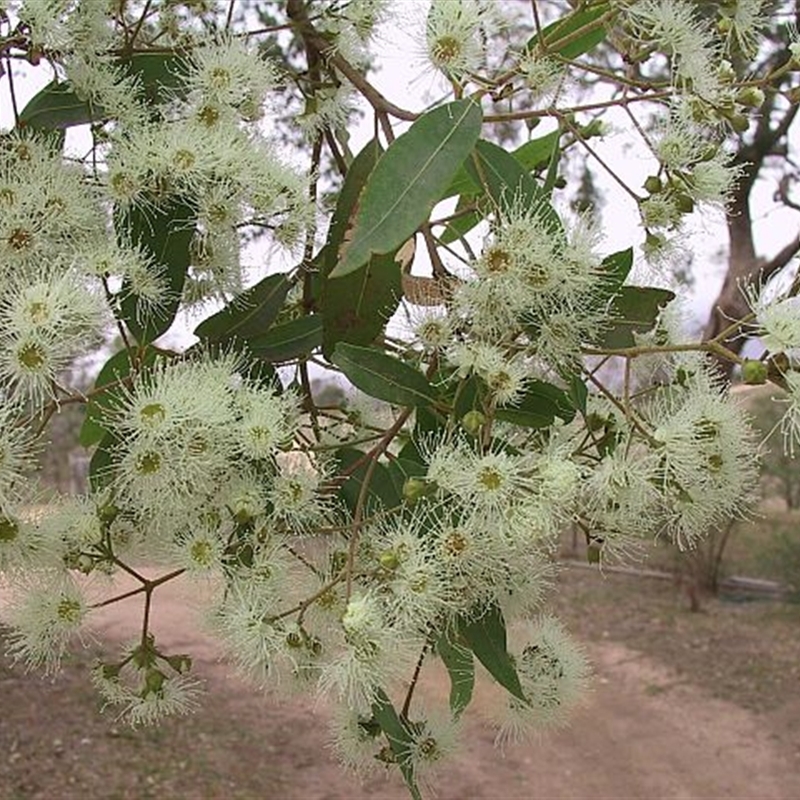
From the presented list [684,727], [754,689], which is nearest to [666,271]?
[684,727]

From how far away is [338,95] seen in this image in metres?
0.97

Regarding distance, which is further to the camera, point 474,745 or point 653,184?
point 474,745

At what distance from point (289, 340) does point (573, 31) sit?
12.0 inches

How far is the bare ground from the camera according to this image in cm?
375

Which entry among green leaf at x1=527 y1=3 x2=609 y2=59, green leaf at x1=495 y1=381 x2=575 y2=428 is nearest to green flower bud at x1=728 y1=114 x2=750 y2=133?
green leaf at x1=527 y1=3 x2=609 y2=59

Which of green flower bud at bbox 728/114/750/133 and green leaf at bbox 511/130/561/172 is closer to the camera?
green flower bud at bbox 728/114/750/133

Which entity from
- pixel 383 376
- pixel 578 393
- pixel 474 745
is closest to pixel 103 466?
pixel 383 376

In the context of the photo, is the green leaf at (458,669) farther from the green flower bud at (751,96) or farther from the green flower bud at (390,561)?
the green flower bud at (751,96)

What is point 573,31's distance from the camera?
860 millimetres

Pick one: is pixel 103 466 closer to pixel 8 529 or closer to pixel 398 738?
pixel 8 529

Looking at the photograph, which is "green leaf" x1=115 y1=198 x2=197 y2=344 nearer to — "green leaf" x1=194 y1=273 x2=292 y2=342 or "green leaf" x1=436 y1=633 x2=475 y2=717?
"green leaf" x1=194 y1=273 x2=292 y2=342

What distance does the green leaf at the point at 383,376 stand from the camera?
77 cm

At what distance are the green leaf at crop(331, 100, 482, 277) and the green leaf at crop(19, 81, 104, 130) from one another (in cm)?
25

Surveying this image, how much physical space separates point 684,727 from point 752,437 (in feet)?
12.8
